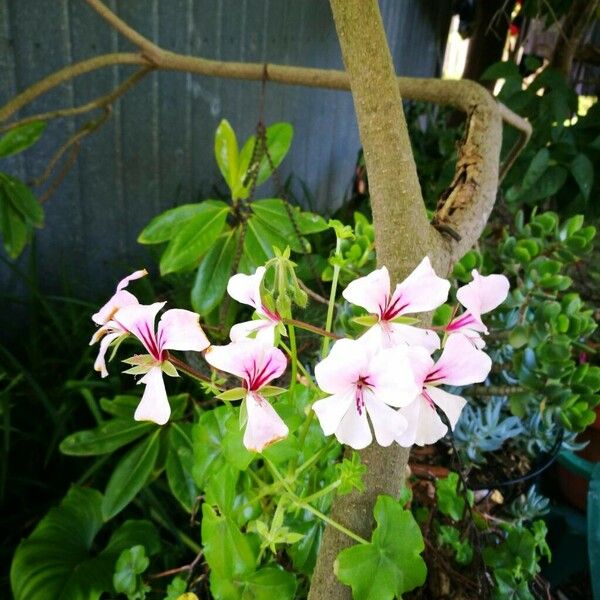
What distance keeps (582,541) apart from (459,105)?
2.79ft

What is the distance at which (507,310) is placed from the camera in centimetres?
93

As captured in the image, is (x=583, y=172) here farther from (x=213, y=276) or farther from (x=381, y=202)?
(x=381, y=202)

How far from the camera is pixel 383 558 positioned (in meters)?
0.51

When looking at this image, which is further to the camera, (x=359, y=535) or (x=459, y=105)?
(x=459, y=105)

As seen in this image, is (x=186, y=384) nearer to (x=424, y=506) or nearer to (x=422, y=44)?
(x=424, y=506)

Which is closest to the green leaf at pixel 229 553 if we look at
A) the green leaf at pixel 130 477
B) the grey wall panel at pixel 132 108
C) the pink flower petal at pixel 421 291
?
the pink flower petal at pixel 421 291

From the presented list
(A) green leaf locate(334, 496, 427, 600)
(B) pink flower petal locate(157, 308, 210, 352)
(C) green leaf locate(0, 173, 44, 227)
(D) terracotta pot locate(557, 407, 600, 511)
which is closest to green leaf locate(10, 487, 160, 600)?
(C) green leaf locate(0, 173, 44, 227)

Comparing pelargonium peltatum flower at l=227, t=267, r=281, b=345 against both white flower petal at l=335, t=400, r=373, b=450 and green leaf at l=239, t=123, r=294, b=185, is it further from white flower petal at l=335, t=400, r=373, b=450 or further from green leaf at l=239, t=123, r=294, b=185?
green leaf at l=239, t=123, r=294, b=185

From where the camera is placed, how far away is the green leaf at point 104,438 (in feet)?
3.45

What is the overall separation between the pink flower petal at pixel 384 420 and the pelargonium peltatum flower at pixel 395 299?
0.13 ft

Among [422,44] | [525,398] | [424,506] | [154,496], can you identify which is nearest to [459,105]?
[525,398]

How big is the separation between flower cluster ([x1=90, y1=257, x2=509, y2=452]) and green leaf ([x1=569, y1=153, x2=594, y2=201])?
1.39 meters

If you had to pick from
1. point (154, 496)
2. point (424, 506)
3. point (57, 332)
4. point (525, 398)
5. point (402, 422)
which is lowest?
point (154, 496)

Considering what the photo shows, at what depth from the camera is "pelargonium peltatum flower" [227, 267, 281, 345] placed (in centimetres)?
42
